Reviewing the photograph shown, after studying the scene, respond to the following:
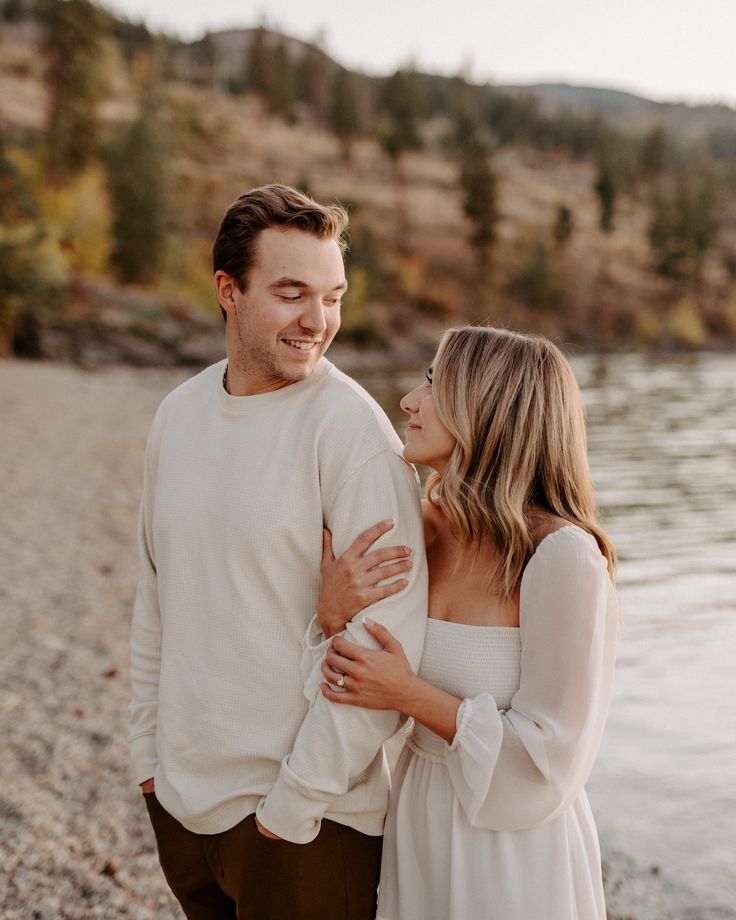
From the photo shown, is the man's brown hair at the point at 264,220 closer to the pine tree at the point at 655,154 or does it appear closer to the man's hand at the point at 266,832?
the man's hand at the point at 266,832

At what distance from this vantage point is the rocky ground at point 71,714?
12.3 feet

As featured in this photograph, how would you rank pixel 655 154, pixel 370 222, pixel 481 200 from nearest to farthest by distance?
1. pixel 481 200
2. pixel 370 222
3. pixel 655 154

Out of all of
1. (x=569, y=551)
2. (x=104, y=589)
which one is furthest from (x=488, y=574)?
(x=104, y=589)

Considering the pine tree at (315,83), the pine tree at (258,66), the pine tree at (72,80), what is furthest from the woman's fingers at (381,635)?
the pine tree at (315,83)

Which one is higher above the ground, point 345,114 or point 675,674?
point 345,114

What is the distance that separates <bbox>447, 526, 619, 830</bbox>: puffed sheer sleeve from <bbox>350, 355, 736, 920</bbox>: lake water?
288cm

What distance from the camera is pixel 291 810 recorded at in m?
2.03

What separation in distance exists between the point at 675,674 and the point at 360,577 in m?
6.41

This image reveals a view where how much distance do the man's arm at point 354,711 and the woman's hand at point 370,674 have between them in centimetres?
3

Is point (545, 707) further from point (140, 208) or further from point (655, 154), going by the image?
point (655, 154)

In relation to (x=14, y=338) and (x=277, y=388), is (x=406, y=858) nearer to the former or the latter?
(x=277, y=388)

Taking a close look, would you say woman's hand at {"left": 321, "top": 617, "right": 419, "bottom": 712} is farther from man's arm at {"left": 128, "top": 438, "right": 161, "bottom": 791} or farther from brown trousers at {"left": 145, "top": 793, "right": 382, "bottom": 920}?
man's arm at {"left": 128, "top": 438, "right": 161, "bottom": 791}

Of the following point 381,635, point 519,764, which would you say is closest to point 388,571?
point 381,635

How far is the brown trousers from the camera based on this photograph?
2.11m
